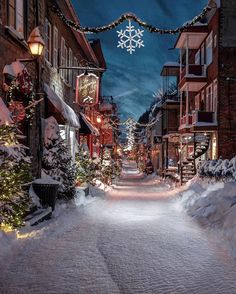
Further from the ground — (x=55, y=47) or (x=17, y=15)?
(x=55, y=47)

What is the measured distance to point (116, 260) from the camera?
7.33 meters

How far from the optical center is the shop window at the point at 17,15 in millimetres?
11625

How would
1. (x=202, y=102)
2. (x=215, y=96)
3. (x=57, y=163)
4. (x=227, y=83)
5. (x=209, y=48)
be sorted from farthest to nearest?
(x=202, y=102) < (x=209, y=48) < (x=215, y=96) < (x=227, y=83) < (x=57, y=163)

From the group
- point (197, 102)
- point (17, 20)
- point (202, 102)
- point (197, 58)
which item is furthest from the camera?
point (197, 102)

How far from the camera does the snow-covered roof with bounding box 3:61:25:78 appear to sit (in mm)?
10717

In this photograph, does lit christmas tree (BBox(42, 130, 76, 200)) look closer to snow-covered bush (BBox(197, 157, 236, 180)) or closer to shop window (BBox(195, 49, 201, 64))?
snow-covered bush (BBox(197, 157, 236, 180))

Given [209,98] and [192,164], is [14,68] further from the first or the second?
[192,164]

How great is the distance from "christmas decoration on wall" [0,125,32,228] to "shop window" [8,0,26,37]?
406 centimetres

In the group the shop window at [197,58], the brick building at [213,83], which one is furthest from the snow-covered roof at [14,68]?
the shop window at [197,58]

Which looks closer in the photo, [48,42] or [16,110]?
[16,110]

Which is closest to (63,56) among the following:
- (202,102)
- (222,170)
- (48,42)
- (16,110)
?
(48,42)

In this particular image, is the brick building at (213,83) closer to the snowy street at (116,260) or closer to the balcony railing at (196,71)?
the balcony railing at (196,71)

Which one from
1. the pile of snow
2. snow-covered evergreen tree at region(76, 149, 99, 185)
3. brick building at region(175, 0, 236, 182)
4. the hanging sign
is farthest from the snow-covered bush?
the hanging sign

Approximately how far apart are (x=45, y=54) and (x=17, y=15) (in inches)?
165
